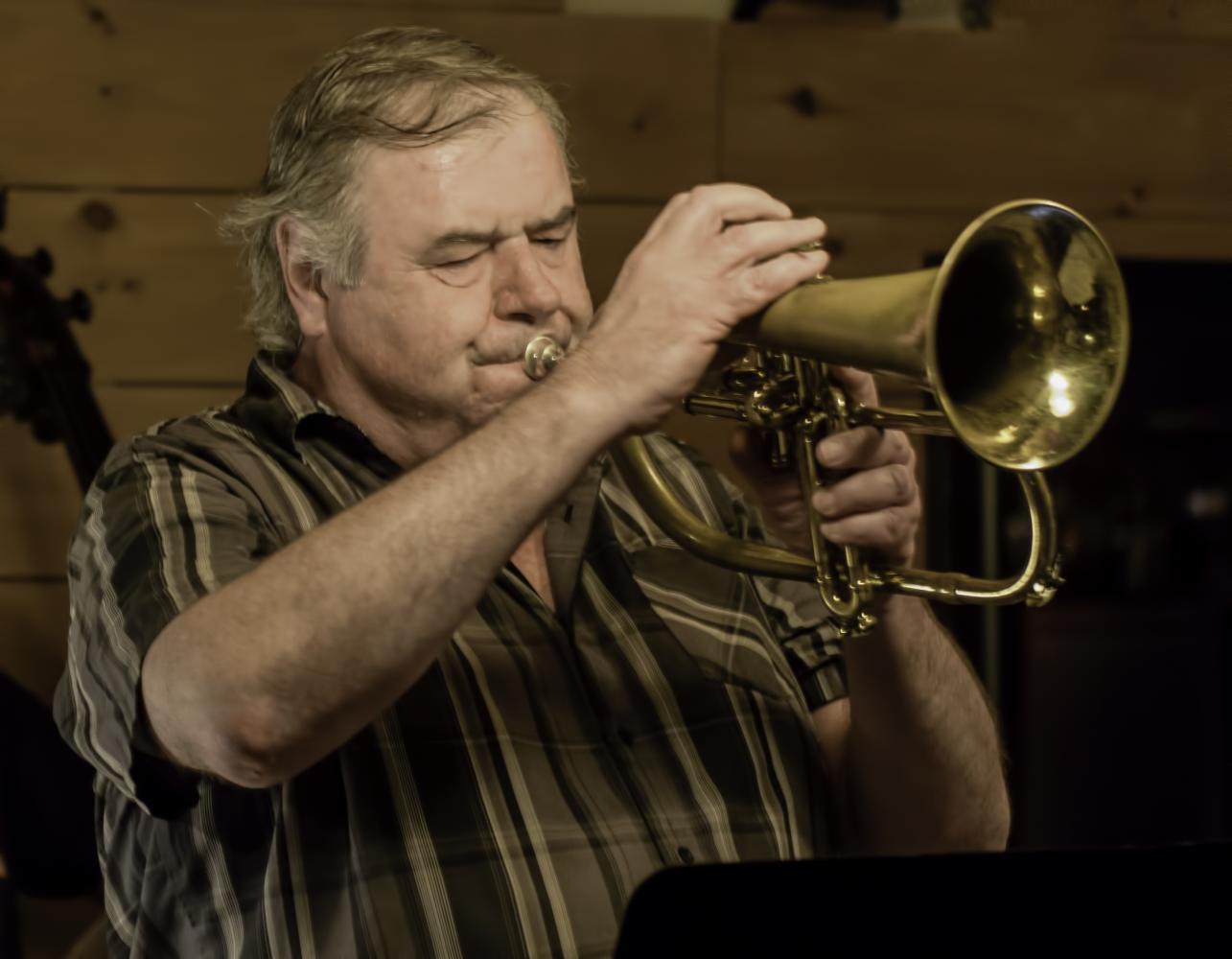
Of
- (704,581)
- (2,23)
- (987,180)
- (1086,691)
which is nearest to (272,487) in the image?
(704,581)

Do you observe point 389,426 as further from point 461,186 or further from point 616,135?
→ point 616,135

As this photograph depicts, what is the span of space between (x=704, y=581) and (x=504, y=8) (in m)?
1.09

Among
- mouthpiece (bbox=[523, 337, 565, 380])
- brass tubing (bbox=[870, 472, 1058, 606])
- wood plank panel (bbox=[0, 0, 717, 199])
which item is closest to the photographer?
brass tubing (bbox=[870, 472, 1058, 606])

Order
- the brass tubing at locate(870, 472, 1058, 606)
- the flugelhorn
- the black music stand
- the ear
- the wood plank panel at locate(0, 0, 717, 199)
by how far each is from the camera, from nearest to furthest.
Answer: the black music stand → the flugelhorn → the brass tubing at locate(870, 472, 1058, 606) → the ear → the wood plank panel at locate(0, 0, 717, 199)

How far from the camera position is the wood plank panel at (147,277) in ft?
6.63

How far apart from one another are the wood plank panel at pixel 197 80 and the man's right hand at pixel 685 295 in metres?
1.00

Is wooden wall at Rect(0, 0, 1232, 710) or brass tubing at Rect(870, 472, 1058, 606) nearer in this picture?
brass tubing at Rect(870, 472, 1058, 606)

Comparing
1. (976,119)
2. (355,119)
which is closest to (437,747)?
(355,119)

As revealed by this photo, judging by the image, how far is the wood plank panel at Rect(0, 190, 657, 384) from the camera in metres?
2.02

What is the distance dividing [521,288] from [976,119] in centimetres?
125

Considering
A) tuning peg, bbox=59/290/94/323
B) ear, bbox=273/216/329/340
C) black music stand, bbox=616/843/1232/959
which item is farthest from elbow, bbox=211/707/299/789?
tuning peg, bbox=59/290/94/323

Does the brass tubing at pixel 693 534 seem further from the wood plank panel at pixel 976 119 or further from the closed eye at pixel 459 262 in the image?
the wood plank panel at pixel 976 119

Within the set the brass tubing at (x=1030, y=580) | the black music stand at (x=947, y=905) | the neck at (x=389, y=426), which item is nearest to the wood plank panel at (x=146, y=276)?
the neck at (x=389, y=426)

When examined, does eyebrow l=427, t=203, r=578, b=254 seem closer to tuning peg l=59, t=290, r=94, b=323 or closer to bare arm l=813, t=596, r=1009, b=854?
bare arm l=813, t=596, r=1009, b=854
